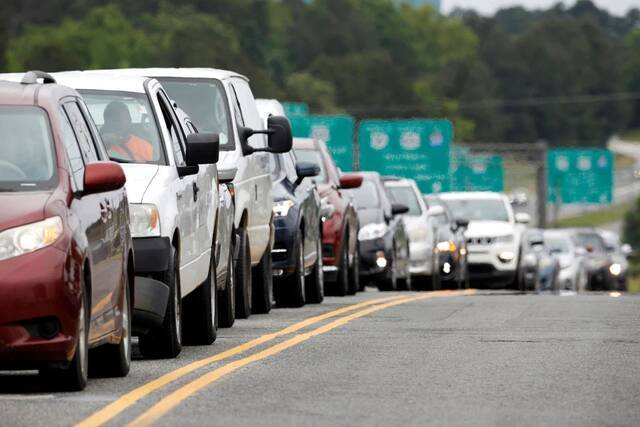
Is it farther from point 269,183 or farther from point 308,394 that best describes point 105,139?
point 269,183

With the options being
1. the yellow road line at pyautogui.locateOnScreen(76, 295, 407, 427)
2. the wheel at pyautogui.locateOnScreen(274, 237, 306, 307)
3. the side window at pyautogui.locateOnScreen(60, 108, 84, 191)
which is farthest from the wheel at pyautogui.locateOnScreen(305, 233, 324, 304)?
the side window at pyautogui.locateOnScreen(60, 108, 84, 191)

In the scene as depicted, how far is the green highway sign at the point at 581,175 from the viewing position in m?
97.0

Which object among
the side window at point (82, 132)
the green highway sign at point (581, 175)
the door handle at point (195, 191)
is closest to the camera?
the side window at point (82, 132)

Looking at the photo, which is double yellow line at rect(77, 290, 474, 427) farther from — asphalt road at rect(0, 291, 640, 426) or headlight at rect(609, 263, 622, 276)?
headlight at rect(609, 263, 622, 276)

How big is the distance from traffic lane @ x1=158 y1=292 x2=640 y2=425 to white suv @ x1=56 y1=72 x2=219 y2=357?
72cm

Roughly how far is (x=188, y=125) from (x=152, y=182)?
2.64m

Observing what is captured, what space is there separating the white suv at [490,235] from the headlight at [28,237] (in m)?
28.4

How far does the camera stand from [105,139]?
14594 millimetres

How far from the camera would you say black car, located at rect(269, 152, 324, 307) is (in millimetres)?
21203

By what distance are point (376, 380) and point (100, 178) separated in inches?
74.3

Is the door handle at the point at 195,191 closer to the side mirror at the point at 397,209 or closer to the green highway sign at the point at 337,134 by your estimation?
the side mirror at the point at 397,209

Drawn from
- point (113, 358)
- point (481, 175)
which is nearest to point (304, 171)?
point (113, 358)

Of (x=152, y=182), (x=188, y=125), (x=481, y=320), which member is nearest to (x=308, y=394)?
(x=152, y=182)

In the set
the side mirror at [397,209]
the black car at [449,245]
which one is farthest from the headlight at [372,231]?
the black car at [449,245]
